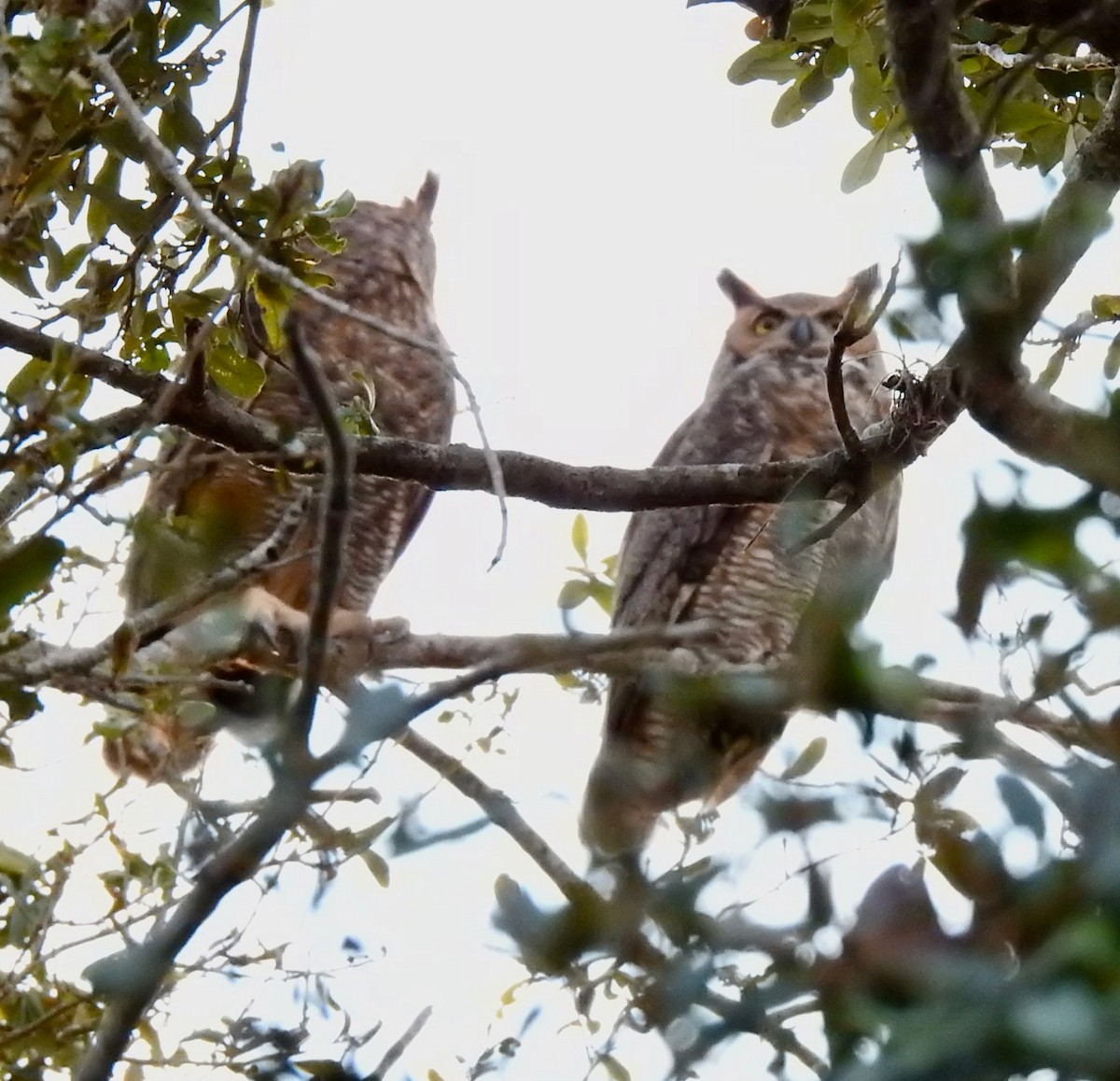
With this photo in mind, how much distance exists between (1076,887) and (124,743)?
180 centimetres

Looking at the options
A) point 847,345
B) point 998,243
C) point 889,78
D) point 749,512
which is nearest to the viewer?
point 998,243

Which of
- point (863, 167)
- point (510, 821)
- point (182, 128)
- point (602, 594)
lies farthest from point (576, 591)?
point (510, 821)

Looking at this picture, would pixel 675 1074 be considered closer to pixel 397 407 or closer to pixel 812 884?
pixel 812 884

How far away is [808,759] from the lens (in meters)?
0.57

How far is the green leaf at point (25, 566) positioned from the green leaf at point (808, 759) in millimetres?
451

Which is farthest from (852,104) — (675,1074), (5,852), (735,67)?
(675,1074)

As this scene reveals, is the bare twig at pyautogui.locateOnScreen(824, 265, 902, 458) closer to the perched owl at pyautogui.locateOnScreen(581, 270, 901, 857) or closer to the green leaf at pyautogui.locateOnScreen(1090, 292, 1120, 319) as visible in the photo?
the green leaf at pyautogui.locateOnScreen(1090, 292, 1120, 319)

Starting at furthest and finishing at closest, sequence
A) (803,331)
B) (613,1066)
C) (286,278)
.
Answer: (803,331)
(286,278)
(613,1066)

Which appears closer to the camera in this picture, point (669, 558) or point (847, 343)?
point (847, 343)

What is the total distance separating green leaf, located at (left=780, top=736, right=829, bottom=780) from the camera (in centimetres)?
56

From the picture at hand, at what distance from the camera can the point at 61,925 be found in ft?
5.44

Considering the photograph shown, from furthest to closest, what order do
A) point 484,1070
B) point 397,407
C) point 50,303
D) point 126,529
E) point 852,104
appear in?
point 397,407 < point 852,104 < point 50,303 < point 126,529 < point 484,1070

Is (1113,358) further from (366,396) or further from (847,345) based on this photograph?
(366,396)

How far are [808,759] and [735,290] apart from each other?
4.08 metres
